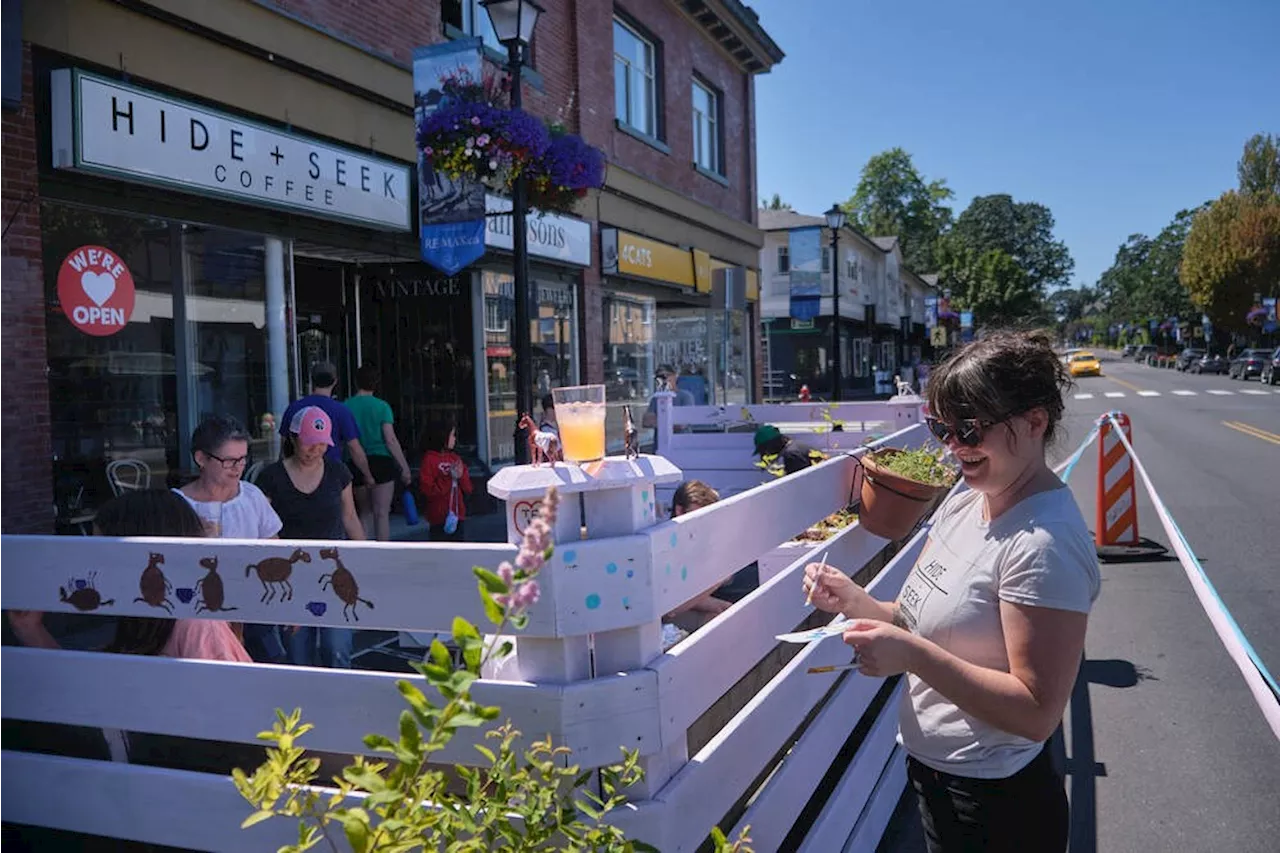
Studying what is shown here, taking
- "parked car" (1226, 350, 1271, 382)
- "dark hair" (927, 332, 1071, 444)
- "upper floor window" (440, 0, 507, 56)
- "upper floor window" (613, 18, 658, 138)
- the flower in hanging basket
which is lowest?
"dark hair" (927, 332, 1071, 444)

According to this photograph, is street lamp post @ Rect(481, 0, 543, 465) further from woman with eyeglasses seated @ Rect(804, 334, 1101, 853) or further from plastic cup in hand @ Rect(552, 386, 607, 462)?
woman with eyeglasses seated @ Rect(804, 334, 1101, 853)

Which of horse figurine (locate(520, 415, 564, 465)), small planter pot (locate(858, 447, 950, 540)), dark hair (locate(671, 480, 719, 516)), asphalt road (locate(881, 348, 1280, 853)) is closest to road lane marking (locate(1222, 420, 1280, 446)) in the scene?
asphalt road (locate(881, 348, 1280, 853))

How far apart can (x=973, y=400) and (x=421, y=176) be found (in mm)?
8699

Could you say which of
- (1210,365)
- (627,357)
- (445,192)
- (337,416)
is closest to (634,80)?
(627,357)

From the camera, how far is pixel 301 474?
522 centimetres

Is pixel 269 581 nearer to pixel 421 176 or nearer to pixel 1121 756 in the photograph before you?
pixel 1121 756

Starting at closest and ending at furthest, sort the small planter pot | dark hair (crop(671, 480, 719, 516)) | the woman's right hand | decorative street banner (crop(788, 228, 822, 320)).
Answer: the woman's right hand < the small planter pot < dark hair (crop(671, 480, 719, 516)) < decorative street banner (crop(788, 228, 822, 320))

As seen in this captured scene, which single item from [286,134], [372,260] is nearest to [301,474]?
[286,134]

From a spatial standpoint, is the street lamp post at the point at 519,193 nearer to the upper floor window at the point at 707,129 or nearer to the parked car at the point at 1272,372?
the upper floor window at the point at 707,129

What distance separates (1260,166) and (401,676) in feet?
273

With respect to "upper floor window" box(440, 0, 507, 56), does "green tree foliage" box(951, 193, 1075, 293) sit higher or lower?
higher

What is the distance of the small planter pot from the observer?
382 centimetres

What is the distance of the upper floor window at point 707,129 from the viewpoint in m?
19.2

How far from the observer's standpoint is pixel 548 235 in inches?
514
